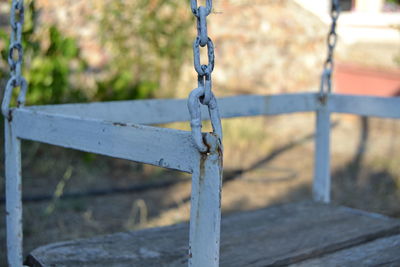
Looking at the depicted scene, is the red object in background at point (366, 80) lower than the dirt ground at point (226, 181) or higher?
higher

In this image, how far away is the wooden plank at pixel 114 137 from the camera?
943mm

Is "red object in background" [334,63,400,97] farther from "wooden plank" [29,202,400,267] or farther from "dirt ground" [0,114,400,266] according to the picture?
"wooden plank" [29,202,400,267]

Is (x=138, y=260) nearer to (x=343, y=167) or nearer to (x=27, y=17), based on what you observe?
(x=27, y=17)

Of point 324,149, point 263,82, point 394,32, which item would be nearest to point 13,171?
point 324,149

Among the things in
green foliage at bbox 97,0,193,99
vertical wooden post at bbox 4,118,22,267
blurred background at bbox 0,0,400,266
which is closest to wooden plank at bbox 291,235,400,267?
vertical wooden post at bbox 4,118,22,267

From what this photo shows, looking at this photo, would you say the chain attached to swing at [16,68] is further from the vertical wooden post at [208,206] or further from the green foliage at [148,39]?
the green foliage at [148,39]

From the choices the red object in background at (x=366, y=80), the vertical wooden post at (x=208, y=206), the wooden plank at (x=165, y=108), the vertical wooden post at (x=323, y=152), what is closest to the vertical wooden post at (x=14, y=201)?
the wooden plank at (x=165, y=108)

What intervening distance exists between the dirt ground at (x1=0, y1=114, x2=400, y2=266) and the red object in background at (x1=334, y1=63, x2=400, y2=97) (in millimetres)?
410

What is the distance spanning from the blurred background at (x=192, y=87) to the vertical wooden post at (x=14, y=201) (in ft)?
3.99

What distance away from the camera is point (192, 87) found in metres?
4.74

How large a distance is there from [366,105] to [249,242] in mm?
666

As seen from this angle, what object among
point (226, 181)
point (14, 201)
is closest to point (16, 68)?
point (14, 201)

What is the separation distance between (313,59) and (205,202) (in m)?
5.35

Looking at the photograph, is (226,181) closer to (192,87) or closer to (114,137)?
(192,87)
